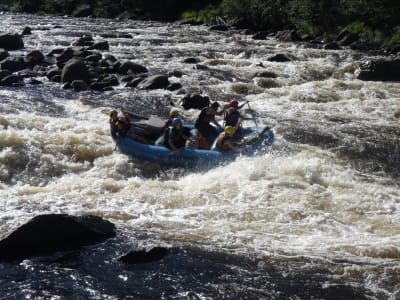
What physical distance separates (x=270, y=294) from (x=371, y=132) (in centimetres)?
Result: 789

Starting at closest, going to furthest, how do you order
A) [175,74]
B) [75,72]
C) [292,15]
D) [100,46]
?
1. [75,72]
2. [175,74]
3. [100,46]
4. [292,15]

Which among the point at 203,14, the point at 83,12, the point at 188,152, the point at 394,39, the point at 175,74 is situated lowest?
the point at 188,152

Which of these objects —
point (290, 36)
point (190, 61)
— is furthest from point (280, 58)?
point (290, 36)

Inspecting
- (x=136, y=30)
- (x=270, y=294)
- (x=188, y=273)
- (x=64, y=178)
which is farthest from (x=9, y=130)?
(x=136, y=30)

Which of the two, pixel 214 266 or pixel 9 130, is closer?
pixel 214 266

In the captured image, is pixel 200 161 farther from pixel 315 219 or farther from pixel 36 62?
pixel 36 62

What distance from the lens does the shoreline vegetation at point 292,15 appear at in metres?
27.1

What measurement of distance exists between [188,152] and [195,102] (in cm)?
483

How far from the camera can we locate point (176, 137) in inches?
437

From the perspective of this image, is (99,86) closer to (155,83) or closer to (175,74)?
(155,83)

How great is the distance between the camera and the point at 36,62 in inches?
838

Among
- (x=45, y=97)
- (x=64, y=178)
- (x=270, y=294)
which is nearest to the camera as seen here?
(x=270, y=294)

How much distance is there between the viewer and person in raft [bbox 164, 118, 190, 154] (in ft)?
35.9

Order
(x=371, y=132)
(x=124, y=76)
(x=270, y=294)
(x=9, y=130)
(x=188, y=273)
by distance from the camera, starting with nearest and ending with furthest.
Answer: (x=270, y=294)
(x=188, y=273)
(x=9, y=130)
(x=371, y=132)
(x=124, y=76)
